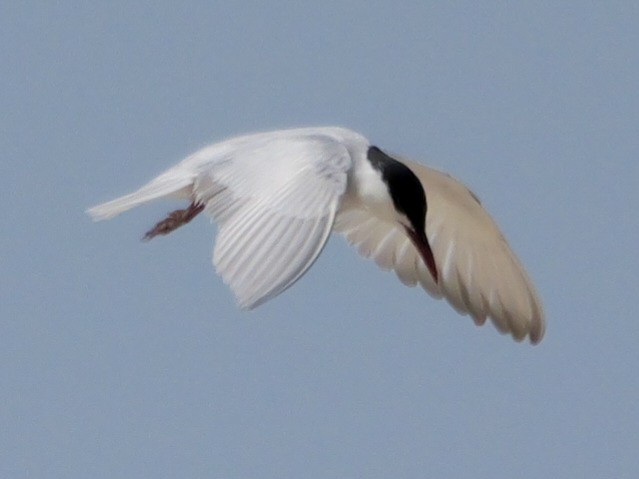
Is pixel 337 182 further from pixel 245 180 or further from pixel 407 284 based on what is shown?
pixel 407 284

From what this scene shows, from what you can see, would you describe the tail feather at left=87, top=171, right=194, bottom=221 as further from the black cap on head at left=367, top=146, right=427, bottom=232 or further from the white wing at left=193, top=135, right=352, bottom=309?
the black cap on head at left=367, top=146, right=427, bottom=232

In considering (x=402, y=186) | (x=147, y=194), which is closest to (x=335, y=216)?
(x=147, y=194)

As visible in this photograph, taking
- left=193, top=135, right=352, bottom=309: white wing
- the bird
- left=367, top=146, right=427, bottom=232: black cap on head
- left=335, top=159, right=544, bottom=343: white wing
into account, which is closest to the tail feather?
the bird

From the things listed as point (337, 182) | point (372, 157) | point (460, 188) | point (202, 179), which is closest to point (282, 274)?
point (337, 182)

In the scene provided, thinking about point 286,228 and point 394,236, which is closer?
point 286,228

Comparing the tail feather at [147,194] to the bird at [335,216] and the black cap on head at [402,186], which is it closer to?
the bird at [335,216]
